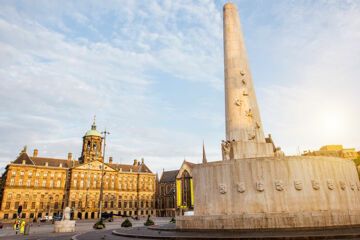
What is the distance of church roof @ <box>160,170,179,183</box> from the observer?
305 ft

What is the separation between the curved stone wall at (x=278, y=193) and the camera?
1034 centimetres

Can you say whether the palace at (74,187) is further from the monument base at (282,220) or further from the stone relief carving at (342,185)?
the stone relief carving at (342,185)

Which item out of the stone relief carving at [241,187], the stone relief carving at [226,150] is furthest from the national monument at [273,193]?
the stone relief carving at [226,150]

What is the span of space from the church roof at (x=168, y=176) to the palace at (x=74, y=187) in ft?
20.8

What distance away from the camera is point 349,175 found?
41.0 feet

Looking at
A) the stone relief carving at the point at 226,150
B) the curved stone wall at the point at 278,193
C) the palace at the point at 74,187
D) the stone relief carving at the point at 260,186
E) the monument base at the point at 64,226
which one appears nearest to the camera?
the curved stone wall at the point at 278,193

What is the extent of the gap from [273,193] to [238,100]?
220 inches

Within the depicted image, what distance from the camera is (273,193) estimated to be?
11.0 m

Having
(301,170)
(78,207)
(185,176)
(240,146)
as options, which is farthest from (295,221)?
(78,207)

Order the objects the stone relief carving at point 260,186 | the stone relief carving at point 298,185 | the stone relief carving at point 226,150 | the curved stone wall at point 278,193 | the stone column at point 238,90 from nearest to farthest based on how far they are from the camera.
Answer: the curved stone wall at point 278,193
the stone relief carving at point 298,185
the stone relief carving at point 260,186
the stone relief carving at point 226,150
the stone column at point 238,90

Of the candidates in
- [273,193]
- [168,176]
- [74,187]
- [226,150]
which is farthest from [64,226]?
[168,176]

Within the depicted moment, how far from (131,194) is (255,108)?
78282 mm

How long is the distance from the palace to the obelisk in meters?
56.3

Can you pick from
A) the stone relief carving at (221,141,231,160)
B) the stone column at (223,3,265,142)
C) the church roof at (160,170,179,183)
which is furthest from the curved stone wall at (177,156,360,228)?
the church roof at (160,170,179,183)
